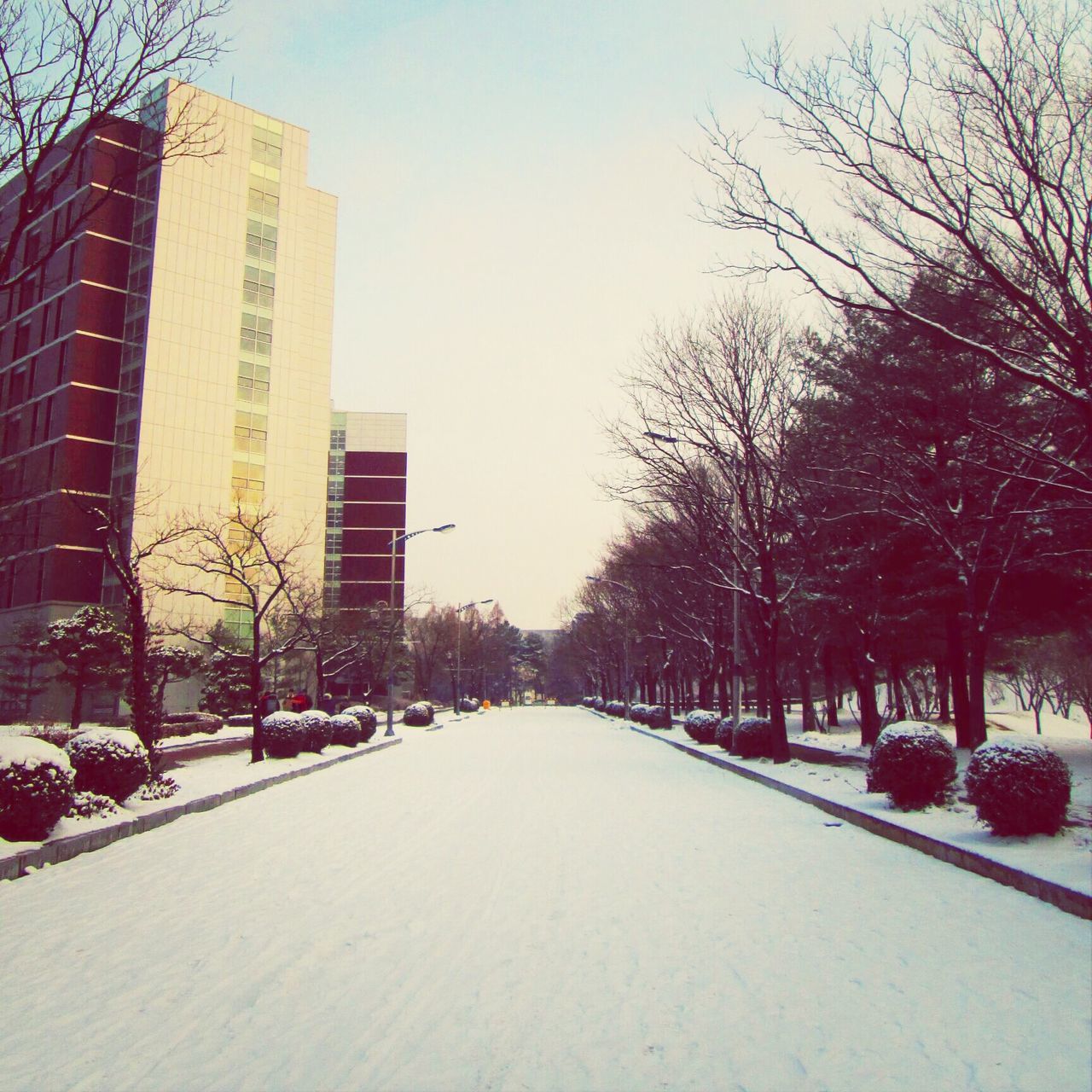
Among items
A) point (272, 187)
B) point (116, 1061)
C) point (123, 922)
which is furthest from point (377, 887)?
point (272, 187)

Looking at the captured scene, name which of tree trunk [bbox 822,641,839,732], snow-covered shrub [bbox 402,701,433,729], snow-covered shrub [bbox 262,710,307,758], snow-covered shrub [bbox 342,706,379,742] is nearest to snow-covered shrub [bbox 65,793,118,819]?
snow-covered shrub [bbox 262,710,307,758]

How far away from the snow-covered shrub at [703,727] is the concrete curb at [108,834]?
590 inches

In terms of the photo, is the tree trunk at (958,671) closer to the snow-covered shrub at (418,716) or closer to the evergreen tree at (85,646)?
the snow-covered shrub at (418,716)

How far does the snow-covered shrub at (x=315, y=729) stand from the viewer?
25.3 m

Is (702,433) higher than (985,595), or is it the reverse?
(702,433)

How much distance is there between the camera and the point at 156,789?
49.6 ft

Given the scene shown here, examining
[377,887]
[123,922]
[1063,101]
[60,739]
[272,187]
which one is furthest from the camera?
[272,187]

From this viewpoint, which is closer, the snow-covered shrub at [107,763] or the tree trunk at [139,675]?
the snow-covered shrub at [107,763]

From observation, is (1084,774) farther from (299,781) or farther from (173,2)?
(173,2)

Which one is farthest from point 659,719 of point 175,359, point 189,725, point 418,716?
point 175,359

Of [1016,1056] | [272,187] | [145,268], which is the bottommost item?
[1016,1056]

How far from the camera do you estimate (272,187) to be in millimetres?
73500

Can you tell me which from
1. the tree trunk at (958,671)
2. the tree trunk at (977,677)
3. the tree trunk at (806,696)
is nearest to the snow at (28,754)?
the tree trunk at (977,677)

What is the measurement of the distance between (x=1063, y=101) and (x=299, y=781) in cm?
1705
